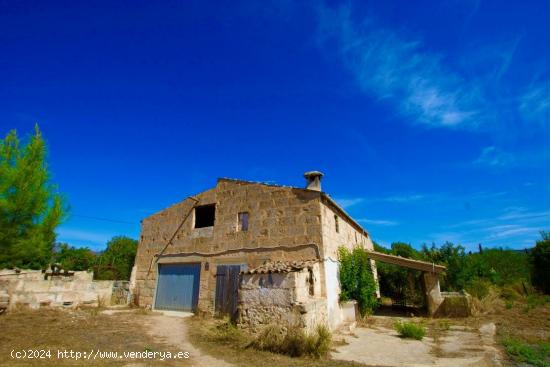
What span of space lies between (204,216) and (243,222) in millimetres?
3004

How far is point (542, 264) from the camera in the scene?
57.6ft

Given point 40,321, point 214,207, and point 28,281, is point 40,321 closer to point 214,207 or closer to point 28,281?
point 28,281

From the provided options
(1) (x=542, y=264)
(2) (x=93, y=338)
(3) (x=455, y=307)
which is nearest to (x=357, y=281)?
(3) (x=455, y=307)

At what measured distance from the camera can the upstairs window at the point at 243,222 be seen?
1210 cm

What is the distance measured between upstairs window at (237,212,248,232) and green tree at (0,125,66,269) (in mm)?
8701

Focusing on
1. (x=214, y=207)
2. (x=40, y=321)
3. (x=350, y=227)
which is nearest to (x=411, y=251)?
(x=350, y=227)

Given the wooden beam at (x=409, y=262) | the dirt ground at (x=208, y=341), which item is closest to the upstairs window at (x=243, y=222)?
the dirt ground at (x=208, y=341)

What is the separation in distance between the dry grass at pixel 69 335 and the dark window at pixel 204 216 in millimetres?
4816

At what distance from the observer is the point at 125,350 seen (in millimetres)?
6445

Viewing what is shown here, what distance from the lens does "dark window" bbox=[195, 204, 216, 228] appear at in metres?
14.0

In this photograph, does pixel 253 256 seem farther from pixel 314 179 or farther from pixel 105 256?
pixel 105 256

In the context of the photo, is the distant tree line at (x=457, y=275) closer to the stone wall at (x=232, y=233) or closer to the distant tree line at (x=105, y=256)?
the stone wall at (x=232, y=233)

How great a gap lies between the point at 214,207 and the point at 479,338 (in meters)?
10.5

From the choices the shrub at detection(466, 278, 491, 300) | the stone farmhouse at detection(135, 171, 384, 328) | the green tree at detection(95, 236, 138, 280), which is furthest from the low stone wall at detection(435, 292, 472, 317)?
the green tree at detection(95, 236, 138, 280)
